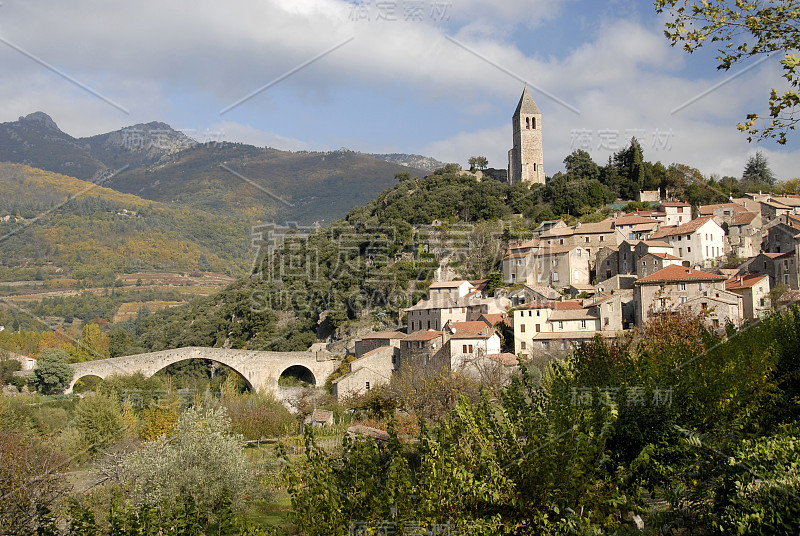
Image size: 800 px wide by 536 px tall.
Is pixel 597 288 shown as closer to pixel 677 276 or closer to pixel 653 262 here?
pixel 653 262

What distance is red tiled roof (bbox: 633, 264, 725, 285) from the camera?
108 feet

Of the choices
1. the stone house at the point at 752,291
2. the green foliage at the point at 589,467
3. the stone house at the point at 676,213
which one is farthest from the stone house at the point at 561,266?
the green foliage at the point at 589,467

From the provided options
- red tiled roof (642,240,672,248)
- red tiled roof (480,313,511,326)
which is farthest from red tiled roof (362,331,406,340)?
red tiled roof (642,240,672,248)

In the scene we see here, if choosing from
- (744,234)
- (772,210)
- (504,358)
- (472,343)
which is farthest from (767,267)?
(472,343)

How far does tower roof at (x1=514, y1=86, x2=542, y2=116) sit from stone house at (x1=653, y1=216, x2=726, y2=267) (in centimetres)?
2845

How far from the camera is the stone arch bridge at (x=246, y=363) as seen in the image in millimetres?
43750

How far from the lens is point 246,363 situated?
154 ft

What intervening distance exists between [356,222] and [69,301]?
38964 millimetres

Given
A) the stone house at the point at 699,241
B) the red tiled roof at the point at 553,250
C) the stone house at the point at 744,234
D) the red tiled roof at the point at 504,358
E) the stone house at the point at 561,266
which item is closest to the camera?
the red tiled roof at the point at 504,358

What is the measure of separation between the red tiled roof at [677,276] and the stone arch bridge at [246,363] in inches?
900

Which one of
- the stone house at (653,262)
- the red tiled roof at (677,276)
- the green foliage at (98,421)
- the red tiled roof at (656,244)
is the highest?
the red tiled roof at (656,244)

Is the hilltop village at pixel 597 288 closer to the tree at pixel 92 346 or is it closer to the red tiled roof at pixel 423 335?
the red tiled roof at pixel 423 335

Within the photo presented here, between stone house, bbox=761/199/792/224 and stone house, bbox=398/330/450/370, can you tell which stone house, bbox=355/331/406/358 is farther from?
stone house, bbox=761/199/792/224

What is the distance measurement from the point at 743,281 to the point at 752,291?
116 cm
